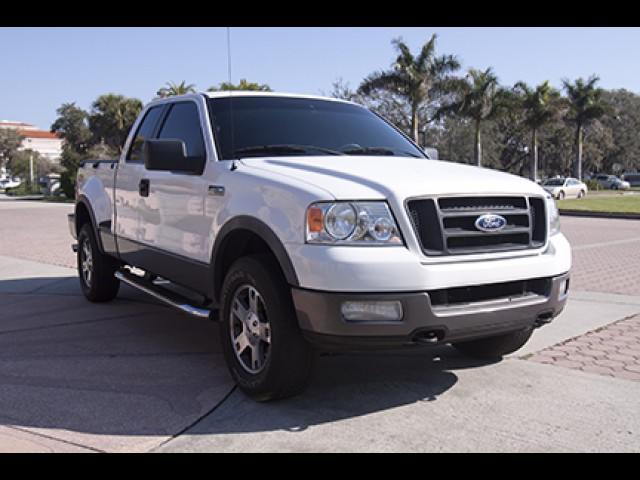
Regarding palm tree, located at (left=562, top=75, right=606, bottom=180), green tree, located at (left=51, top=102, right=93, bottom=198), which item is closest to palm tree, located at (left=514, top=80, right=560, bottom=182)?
palm tree, located at (left=562, top=75, right=606, bottom=180)

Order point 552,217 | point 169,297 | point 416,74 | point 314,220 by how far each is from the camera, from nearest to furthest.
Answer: point 314,220 < point 552,217 < point 169,297 < point 416,74

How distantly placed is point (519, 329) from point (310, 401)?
4.33ft

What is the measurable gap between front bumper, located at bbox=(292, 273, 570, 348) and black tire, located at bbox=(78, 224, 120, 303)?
3725 mm

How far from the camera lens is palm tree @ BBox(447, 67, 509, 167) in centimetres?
4009

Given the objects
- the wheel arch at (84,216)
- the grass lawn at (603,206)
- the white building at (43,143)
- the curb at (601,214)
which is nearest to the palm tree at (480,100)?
the grass lawn at (603,206)

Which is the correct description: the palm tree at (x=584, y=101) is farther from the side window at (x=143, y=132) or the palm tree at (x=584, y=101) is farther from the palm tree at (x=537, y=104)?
the side window at (x=143, y=132)

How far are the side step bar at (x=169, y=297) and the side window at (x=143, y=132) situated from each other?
105 centimetres

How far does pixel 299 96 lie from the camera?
5.49 meters

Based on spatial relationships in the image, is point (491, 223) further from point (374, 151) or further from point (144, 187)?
point (144, 187)

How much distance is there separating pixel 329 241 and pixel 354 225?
6.3 inches

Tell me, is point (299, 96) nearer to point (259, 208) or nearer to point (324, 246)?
point (259, 208)

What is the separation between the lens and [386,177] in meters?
3.86

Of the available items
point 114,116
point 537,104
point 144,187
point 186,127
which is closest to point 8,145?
point 114,116
